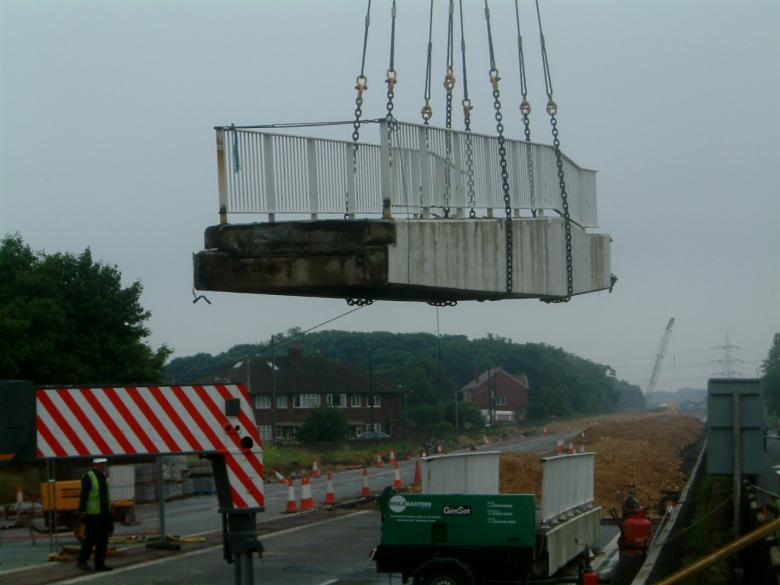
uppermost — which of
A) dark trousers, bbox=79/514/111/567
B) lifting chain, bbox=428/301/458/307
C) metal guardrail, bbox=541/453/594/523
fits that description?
lifting chain, bbox=428/301/458/307

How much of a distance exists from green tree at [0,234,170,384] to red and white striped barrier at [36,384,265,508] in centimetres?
4459

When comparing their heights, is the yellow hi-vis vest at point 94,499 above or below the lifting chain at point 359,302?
below

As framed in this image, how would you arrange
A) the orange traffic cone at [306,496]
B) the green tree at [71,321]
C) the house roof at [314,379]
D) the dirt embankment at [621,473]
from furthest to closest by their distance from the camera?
the house roof at [314,379] → the green tree at [71,321] → the orange traffic cone at [306,496] → the dirt embankment at [621,473]

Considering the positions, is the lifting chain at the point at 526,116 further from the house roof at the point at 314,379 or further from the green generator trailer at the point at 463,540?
the house roof at the point at 314,379

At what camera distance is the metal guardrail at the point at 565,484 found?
1398 cm

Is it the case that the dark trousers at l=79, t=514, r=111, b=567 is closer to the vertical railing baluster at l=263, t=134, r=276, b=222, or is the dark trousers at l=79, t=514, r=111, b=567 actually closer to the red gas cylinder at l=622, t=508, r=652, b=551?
the vertical railing baluster at l=263, t=134, r=276, b=222

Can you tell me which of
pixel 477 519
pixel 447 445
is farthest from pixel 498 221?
pixel 447 445

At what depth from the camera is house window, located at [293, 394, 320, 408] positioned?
98694 millimetres

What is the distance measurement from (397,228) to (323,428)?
64.0m

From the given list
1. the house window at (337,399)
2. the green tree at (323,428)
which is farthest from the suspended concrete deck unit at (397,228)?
the house window at (337,399)

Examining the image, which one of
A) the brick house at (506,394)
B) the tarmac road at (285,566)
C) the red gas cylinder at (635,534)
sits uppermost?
the red gas cylinder at (635,534)

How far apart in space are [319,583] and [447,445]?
46.1 metres

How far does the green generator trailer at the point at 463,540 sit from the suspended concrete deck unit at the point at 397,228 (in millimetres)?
2281

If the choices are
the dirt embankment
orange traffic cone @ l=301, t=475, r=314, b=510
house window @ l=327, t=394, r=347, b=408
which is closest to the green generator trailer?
the dirt embankment
